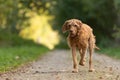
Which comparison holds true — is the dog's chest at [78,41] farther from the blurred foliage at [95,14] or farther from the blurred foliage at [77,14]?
the blurred foliage at [95,14]

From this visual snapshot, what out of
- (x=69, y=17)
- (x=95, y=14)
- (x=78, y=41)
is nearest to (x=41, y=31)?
(x=69, y=17)

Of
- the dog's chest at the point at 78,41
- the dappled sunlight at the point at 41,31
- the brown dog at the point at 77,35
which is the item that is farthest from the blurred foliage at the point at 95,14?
the dog's chest at the point at 78,41

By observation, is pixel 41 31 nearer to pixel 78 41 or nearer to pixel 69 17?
pixel 69 17

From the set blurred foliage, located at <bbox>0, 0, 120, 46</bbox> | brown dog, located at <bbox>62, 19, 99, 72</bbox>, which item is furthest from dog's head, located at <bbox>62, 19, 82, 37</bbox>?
blurred foliage, located at <bbox>0, 0, 120, 46</bbox>

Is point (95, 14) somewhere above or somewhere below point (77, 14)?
below

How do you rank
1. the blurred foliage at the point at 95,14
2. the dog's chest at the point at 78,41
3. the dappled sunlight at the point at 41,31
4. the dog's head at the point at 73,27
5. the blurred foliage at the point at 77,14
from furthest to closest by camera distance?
the dappled sunlight at the point at 41,31 → the blurred foliage at the point at 95,14 → the blurred foliage at the point at 77,14 → the dog's chest at the point at 78,41 → the dog's head at the point at 73,27

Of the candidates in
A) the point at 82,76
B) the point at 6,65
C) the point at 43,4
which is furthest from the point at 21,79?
the point at 43,4

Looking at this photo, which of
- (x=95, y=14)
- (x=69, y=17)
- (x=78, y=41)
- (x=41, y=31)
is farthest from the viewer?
(x=41, y=31)

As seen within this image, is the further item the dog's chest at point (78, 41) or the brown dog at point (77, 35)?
the dog's chest at point (78, 41)

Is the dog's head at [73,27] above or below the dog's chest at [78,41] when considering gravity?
above

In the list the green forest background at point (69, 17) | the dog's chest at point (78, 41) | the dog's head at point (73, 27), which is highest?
the green forest background at point (69, 17)

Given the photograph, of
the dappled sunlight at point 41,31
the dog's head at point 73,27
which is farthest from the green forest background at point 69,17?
the dog's head at point 73,27

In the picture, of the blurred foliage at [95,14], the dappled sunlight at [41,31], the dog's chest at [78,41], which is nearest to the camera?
the dog's chest at [78,41]

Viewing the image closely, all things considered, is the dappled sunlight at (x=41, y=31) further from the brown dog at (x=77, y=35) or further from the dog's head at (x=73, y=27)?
the dog's head at (x=73, y=27)
